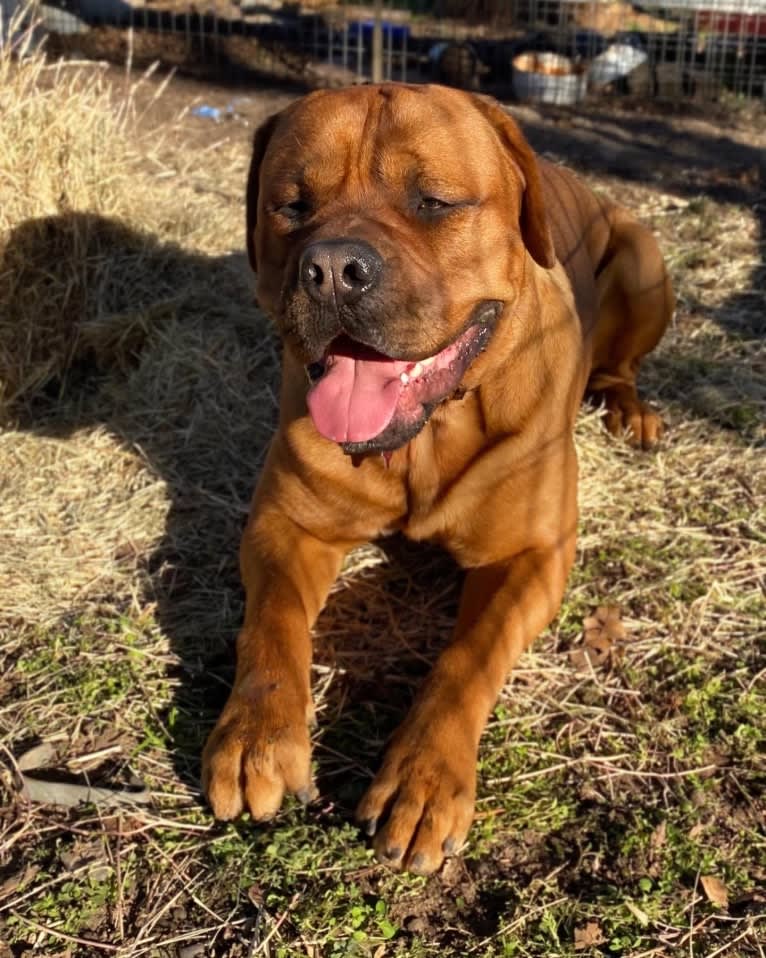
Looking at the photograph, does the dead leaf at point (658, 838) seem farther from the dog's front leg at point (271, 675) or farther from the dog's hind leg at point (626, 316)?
the dog's hind leg at point (626, 316)

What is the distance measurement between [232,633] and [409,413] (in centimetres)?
87

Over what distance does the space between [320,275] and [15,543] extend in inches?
64.8

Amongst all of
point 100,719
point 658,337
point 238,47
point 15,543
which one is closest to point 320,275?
point 100,719

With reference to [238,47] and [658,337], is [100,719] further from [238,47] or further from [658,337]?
[238,47]

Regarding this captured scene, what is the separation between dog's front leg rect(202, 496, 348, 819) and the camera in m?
2.53

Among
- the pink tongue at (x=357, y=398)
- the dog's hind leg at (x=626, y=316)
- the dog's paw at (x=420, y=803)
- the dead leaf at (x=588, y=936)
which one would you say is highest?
the pink tongue at (x=357, y=398)

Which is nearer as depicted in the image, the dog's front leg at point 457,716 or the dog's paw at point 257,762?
the dog's front leg at point 457,716

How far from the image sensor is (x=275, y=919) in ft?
7.68

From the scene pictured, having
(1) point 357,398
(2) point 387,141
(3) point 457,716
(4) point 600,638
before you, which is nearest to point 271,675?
(3) point 457,716

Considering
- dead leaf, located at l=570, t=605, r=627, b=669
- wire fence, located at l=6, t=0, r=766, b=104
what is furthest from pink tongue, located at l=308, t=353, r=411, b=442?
wire fence, located at l=6, t=0, r=766, b=104

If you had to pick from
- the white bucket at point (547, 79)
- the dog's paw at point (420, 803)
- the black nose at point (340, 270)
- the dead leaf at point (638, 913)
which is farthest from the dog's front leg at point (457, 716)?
the white bucket at point (547, 79)

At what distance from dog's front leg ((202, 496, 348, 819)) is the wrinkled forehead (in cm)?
95

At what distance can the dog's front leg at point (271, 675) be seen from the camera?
253 cm

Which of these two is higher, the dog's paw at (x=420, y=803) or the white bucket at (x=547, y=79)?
the white bucket at (x=547, y=79)
